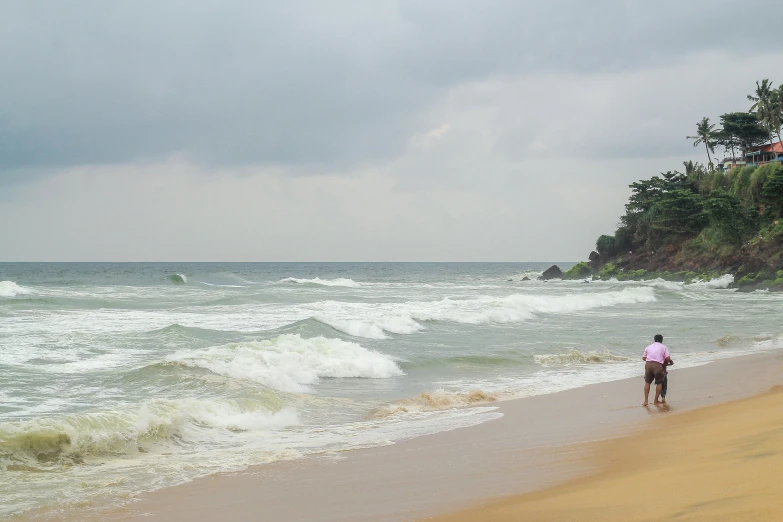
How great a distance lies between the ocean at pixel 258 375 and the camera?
8602 millimetres

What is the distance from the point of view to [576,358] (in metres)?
17.8

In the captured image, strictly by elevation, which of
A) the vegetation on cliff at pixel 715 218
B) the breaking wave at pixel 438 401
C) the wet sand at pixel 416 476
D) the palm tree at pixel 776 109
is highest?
the palm tree at pixel 776 109

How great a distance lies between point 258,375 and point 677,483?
1036cm

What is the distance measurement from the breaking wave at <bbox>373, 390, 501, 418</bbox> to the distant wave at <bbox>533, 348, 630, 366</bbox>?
16.5 ft

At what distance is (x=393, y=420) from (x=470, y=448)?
102 inches

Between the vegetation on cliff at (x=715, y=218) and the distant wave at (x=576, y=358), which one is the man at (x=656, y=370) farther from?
the vegetation on cliff at (x=715, y=218)

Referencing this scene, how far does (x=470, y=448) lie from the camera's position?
27.6 ft

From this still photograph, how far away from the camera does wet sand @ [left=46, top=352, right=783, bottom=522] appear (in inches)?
243

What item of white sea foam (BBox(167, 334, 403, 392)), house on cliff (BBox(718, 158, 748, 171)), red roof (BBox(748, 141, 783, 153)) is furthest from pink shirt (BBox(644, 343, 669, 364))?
house on cliff (BBox(718, 158, 748, 171))

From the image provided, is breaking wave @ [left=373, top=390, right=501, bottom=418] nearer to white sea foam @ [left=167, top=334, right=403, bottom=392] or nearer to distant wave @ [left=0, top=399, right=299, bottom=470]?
distant wave @ [left=0, top=399, right=299, bottom=470]

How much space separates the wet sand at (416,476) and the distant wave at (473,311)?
519 inches

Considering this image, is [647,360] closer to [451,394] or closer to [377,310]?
[451,394]

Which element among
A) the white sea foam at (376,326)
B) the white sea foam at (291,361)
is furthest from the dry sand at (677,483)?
the white sea foam at (376,326)

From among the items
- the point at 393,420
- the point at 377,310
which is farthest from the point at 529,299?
the point at 393,420
